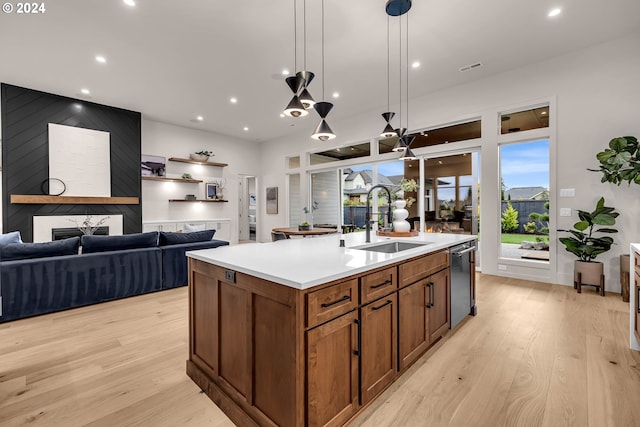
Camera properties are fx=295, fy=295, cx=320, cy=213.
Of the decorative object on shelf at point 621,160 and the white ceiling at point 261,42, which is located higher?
the white ceiling at point 261,42

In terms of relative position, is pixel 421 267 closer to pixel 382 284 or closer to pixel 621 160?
pixel 382 284

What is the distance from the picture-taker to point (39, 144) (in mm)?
5375

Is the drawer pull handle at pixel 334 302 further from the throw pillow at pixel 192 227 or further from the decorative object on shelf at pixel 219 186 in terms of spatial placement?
the decorative object on shelf at pixel 219 186

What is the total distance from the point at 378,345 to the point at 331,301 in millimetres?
531

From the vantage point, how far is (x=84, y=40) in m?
3.75

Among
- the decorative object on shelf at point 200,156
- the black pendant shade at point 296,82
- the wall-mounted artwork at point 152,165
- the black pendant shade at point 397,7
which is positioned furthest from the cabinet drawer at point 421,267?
the decorative object on shelf at point 200,156

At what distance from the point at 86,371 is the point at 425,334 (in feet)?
8.05

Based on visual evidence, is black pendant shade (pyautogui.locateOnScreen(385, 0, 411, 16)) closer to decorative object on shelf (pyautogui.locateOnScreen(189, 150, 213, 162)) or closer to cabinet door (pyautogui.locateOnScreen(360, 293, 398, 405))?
cabinet door (pyautogui.locateOnScreen(360, 293, 398, 405))

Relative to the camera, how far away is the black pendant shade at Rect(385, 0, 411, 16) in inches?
119

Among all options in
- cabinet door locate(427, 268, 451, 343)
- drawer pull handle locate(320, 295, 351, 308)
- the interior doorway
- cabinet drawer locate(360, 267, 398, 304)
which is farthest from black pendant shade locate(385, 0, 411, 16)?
the interior doorway

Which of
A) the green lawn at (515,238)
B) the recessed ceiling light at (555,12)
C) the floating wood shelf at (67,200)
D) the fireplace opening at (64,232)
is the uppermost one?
the recessed ceiling light at (555,12)

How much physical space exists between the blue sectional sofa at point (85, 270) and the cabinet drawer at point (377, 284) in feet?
10.9

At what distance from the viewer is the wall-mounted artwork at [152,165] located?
22.7ft

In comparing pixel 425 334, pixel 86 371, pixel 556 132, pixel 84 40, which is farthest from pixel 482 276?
pixel 84 40
